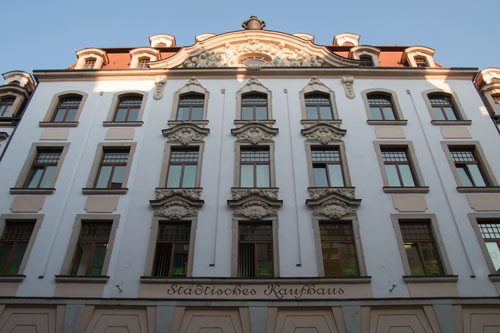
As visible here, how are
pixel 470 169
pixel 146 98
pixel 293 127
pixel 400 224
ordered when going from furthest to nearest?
pixel 146 98, pixel 293 127, pixel 470 169, pixel 400 224

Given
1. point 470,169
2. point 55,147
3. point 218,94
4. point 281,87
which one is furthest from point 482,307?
point 55,147

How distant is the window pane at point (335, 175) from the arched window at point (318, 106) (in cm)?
297

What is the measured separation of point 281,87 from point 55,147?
10.8 m

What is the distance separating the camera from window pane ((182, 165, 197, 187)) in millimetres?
14883

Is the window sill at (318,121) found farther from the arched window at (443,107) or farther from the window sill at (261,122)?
the arched window at (443,107)

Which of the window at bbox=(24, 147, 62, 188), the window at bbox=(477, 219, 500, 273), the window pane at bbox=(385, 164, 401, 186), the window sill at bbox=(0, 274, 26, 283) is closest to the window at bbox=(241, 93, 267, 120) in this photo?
the window pane at bbox=(385, 164, 401, 186)

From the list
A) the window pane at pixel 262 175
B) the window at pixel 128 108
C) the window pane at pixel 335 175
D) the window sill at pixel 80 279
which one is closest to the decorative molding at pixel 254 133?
the window pane at pixel 262 175

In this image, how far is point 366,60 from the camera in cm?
2028

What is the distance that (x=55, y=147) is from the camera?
16.1 m

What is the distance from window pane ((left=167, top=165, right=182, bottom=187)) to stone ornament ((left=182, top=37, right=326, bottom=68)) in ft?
22.1

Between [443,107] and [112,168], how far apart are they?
15578mm

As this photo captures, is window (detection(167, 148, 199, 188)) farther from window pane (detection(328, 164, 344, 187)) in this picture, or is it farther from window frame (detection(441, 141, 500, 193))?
window frame (detection(441, 141, 500, 193))

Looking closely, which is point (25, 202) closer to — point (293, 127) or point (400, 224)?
point (293, 127)

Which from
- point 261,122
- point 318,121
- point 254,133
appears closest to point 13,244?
point 254,133
